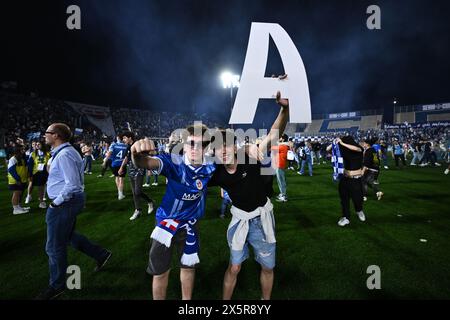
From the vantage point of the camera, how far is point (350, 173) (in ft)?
17.4

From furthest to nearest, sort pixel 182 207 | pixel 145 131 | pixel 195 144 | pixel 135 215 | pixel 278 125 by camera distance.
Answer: pixel 145 131, pixel 135 215, pixel 278 125, pixel 182 207, pixel 195 144

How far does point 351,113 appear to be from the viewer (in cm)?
6594

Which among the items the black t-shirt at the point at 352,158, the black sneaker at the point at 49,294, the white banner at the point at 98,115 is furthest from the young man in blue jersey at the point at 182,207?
the white banner at the point at 98,115

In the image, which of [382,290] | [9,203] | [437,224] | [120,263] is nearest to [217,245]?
[120,263]

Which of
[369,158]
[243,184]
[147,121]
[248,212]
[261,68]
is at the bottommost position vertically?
[248,212]

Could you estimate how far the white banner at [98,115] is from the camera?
40406 millimetres

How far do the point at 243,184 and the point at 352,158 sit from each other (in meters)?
3.69

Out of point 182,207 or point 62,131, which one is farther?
point 62,131

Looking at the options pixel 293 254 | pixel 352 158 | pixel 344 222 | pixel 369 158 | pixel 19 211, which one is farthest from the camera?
pixel 369 158

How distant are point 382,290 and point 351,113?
237ft

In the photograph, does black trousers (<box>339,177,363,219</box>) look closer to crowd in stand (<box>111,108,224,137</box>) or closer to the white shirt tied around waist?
the white shirt tied around waist

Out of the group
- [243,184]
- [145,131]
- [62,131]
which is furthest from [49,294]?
[145,131]

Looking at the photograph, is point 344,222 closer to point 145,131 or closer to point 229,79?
point 229,79

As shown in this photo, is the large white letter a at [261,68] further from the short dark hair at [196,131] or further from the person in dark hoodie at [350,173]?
the short dark hair at [196,131]
